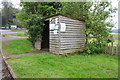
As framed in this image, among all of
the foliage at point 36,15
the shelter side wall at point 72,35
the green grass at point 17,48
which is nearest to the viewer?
the shelter side wall at point 72,35

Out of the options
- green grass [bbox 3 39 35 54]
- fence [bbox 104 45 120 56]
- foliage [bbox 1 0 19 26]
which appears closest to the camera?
fence [bbox 104 45 120 56]

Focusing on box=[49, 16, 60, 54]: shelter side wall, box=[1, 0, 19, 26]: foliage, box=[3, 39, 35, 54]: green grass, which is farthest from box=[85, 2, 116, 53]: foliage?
box=[1, 0, 19, 26]: foliage

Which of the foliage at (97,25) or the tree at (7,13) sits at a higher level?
the tree at (7,13)

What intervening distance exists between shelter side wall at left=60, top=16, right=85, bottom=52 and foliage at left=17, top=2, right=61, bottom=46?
2.91 metres

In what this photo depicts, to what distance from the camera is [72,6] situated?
33.2 ft

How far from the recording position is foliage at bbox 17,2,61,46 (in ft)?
32.5

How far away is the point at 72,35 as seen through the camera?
27.3 feet

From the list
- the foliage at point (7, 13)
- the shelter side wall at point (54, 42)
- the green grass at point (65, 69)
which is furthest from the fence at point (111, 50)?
the foliage at point (7, 13)

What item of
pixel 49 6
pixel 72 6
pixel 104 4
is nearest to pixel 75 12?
pixel 72 6

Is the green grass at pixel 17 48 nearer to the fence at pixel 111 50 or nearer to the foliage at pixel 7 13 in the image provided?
the fence at pixel 111 50

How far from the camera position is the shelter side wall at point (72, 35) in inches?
308

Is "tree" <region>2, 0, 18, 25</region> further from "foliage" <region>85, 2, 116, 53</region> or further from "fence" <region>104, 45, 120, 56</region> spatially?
"fence" <region>104, 45, 120, 56</region>

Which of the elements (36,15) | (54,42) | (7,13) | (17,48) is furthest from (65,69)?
(7,13)

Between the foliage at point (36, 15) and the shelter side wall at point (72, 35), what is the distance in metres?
2.91
